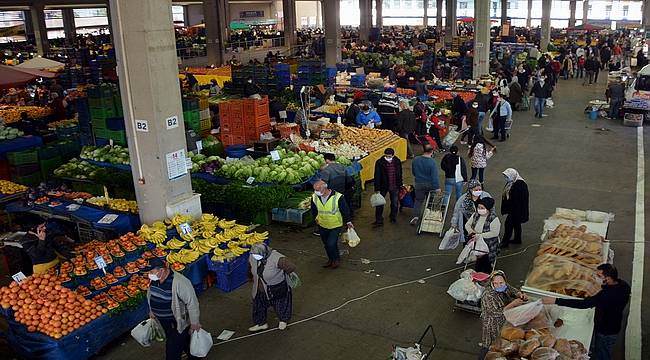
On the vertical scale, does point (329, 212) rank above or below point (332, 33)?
below

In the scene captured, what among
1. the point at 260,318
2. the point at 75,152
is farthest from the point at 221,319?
the point at 75,152

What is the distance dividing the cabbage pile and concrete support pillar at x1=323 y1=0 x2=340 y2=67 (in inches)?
715

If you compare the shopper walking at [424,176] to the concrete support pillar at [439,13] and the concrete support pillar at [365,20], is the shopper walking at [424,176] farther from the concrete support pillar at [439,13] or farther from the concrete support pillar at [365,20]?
the concrete support pillar at [439,13]

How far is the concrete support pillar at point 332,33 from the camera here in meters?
29.6

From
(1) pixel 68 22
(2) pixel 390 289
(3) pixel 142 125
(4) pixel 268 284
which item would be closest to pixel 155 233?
(3) pixel 142 125

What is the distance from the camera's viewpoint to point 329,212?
28.9 ft

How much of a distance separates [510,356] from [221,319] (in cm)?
400

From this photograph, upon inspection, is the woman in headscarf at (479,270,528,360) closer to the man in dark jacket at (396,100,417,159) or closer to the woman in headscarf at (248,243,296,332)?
the woman in headscarf at (248,243,296,332)

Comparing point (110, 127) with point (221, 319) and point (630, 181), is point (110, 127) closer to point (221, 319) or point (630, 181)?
point (221, 319)

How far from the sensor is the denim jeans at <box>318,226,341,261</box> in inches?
356

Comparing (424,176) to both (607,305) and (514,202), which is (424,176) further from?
(607,305)

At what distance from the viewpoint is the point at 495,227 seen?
8.07 metres

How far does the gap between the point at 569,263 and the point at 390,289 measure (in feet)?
8.38

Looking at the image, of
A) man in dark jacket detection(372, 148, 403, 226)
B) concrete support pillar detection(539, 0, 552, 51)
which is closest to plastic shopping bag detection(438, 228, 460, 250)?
man in dark jacket detection(372, 148, 403, 226)
